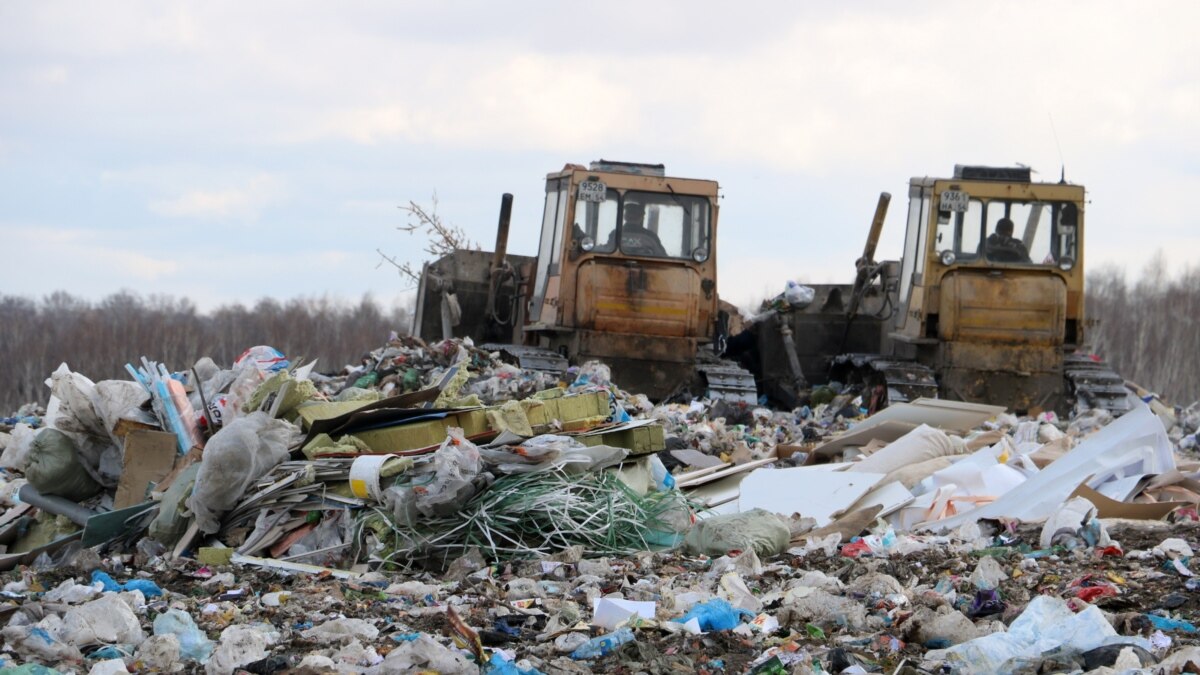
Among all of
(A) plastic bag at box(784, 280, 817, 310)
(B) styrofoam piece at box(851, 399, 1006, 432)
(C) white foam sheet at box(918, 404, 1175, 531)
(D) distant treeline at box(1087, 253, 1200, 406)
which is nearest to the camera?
(C) white foam sheet at box(918, 404, 1175, 531)

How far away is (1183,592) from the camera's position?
531 centimetres

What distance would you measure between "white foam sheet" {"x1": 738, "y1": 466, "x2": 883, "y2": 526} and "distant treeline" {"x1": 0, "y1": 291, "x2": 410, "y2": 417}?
29.0 meters

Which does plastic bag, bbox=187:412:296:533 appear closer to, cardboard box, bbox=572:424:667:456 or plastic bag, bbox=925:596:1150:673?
cardboard box, bbox=572:424:667:456

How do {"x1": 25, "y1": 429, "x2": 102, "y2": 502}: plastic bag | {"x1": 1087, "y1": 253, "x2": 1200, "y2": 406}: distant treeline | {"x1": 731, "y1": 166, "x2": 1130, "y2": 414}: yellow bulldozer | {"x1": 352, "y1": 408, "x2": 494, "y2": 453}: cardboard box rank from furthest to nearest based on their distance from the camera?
{"x1": 1087, "y1": 253, "x2": 1200, "y2": 406}: distant treeline, {"x1": 731, "y1": 166, "x2": 1130, "y2": 414}: yellow bulldozer, {"x1": 25, "y1": 429, "x2": 102, "y2": 502}: plastic bag, {"x1": 352, "y1": 408, "x2": 494, "y2": 453}: cardboard box

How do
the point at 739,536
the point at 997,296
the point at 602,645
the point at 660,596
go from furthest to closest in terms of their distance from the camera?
the point at 997,296 < the point at 739,536 < the point at 660,596 < the point at 602,645

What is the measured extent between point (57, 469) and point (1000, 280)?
963cm

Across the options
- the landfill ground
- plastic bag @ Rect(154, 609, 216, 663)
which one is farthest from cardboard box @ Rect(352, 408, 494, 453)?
plastic bag @ Rect(154, 609, 216, 663)

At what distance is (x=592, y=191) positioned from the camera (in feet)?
46.2

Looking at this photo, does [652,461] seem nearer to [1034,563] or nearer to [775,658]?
[1034,563]

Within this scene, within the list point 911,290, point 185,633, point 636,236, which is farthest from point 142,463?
point 911,290

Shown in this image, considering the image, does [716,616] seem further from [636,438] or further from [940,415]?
[940,415]

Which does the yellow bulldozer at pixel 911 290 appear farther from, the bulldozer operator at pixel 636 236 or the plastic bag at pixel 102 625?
the plastic bag at pixel 102 625

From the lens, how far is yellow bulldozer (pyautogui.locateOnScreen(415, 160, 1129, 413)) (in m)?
14.2

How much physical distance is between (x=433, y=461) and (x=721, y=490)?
106 inches
